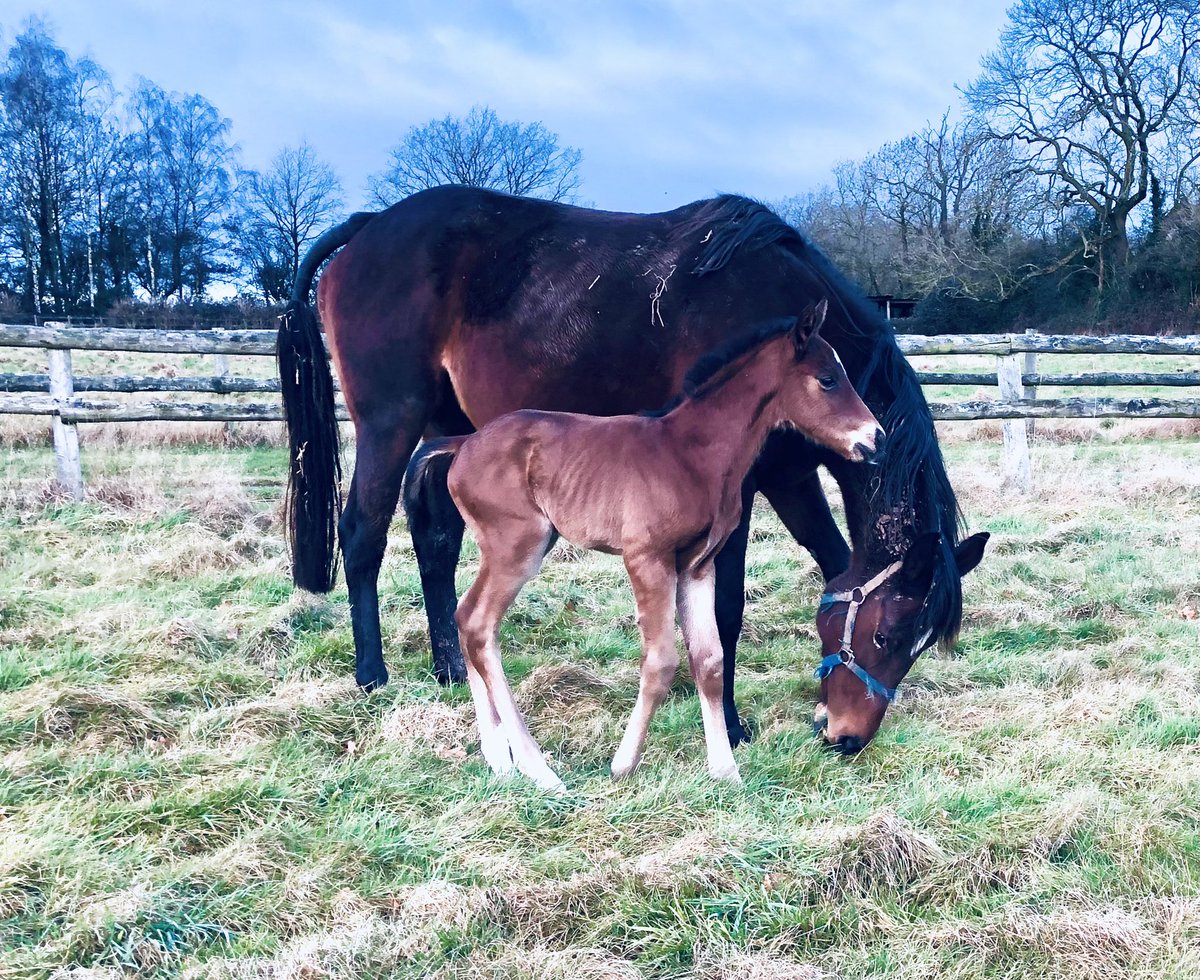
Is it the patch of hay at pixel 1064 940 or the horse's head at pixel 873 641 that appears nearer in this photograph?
the patch of hay at pixel 1064 940

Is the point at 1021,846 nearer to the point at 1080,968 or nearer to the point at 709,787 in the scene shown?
the point at 1080,968

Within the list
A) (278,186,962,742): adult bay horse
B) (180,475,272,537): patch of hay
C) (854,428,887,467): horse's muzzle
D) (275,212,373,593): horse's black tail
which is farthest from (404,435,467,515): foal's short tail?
(180,475,272,537): patch of hay

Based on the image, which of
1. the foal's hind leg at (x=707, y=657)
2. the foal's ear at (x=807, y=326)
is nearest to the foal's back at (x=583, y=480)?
the foal's hind leg at (x=707, y=657)

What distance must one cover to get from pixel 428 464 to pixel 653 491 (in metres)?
0.90

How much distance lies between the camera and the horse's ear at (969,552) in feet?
10.7

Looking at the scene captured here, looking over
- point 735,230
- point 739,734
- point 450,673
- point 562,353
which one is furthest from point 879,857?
point 735,230

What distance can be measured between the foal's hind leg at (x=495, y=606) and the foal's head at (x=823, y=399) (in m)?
0.96

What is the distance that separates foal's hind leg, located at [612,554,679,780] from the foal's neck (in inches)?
14.8

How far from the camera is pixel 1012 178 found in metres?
25.3

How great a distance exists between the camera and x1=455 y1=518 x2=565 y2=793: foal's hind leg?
3.04m

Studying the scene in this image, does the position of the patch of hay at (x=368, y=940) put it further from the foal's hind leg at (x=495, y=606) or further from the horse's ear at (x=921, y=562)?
the horse's ear at (x=921, y=562)

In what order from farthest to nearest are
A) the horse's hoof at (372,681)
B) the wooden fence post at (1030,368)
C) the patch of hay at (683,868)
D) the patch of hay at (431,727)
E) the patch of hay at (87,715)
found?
1. the wooden fence post at (1030,368)
2. the horse's hoof at (372,681)
3. the patch of hay at (431,727)
4. the patch of hay at (87,715)
5. the patch of hay at (683,868)

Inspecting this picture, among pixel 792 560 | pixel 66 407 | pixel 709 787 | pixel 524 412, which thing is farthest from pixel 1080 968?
pixel 66 407

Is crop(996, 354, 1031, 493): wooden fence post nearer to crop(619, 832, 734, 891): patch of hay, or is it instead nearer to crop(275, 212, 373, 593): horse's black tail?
crop(275, 212, 373, 593): horse's black tail
